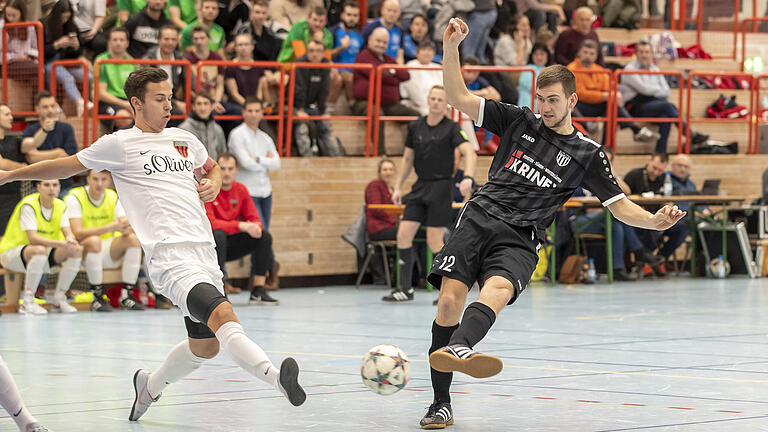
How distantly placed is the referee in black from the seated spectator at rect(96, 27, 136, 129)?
3.97 m

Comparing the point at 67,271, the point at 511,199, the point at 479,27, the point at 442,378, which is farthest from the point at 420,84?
the point at 442,378

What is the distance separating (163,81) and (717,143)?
15.3 metres

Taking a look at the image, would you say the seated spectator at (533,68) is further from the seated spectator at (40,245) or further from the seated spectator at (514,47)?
the seated spectator at (40,245)

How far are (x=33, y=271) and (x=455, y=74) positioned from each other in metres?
7.72

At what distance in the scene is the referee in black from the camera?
41.6 feet

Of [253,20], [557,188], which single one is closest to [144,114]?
[557,188]

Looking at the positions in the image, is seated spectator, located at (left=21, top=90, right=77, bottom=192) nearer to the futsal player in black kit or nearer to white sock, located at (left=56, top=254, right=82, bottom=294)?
white sock, located at (left=56, top=254, right=82, bottom=294)

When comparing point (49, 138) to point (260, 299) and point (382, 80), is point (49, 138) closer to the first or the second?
point (260, 299)

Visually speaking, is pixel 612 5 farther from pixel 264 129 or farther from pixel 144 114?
pixel 144 114

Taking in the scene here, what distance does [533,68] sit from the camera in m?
17.7

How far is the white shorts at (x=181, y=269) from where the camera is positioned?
18.2 feet

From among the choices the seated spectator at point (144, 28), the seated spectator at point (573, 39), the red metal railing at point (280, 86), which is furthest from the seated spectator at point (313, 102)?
the seated spectator at point (573, 39)

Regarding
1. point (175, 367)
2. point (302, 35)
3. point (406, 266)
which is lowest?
point (406, 266)

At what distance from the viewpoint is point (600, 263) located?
17.2 metres
